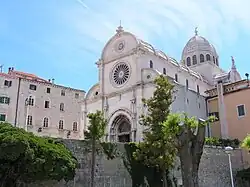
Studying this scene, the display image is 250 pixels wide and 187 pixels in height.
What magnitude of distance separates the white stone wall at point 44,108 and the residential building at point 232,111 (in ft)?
58.6

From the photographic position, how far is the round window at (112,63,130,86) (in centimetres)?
4212

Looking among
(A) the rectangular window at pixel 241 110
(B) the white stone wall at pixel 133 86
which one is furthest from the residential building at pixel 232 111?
(B) the white stone wall at pixel 133 86

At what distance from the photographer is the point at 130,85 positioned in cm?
4069

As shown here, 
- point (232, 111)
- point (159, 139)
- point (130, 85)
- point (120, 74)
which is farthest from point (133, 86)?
point (159, 139)

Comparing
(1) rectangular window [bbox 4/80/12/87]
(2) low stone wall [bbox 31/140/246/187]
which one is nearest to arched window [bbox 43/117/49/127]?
(1) rectangular window [bbox 4/80/12/87]

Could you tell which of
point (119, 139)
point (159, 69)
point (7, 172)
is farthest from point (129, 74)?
point (7, 172)

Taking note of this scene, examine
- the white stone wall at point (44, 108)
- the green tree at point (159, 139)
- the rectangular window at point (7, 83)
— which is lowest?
the green tree at point (159, 139)

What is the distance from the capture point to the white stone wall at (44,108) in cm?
4675

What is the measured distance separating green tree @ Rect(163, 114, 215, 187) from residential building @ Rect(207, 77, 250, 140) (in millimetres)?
19311

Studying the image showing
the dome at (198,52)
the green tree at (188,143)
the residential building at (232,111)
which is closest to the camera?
the green tree at (188,143)

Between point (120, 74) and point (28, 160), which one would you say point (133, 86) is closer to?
point (120, 74)

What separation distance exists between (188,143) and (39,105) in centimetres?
3334

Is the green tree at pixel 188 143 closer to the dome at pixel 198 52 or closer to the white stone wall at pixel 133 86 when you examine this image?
the white stone wall at pixel 133 86

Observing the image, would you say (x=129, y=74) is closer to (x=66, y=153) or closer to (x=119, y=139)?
(x=119, y=139)
